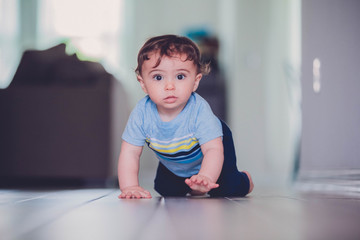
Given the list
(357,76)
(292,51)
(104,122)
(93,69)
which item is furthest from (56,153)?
(292,51)

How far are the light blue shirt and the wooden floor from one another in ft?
0.99

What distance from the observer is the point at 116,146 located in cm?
228

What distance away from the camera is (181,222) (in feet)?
2.26

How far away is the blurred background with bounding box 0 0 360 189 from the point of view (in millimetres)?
1720

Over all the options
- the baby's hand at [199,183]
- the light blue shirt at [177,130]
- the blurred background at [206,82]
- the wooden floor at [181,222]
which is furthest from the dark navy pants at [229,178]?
the blurred background at [206,82]

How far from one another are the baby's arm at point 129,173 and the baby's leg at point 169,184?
0.77 ft

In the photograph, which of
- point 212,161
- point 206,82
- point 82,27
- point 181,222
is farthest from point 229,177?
point 82,27

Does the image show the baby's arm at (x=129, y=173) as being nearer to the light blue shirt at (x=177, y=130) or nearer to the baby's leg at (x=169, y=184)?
the light blue shirt at (x=177, y=130)

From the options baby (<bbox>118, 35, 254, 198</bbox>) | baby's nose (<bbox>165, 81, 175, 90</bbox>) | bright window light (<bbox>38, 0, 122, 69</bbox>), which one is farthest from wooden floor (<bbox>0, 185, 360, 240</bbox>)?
bright window light (<bbox>38, 0, 122, 69</bbox>)

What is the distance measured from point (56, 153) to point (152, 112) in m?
1.17

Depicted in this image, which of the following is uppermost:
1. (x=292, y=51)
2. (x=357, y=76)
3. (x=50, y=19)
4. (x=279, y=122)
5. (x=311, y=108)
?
(x=50, y=19)

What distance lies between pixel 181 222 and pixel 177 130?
551 millimetres

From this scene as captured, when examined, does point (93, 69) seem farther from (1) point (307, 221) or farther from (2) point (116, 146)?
(1) point (307, 221)

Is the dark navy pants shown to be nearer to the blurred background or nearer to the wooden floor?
the wooden floor
